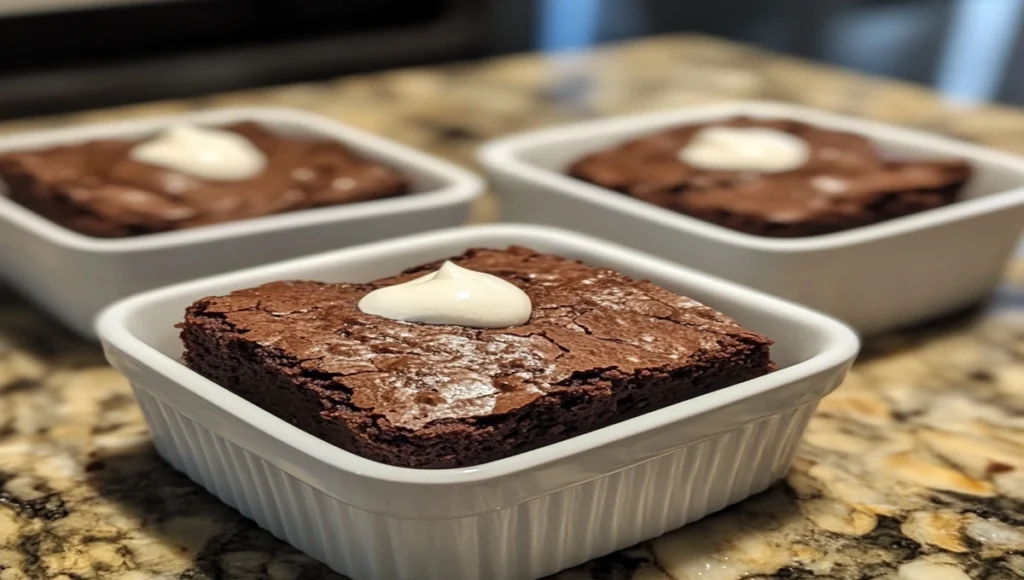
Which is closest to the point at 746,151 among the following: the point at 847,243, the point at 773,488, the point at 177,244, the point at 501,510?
the point at 847,243

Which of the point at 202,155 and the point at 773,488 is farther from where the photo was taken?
the point at 202,155

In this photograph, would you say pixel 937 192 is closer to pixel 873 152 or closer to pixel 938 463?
pixel 873 152

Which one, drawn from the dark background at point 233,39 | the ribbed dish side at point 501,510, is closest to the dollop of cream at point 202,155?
the ribbed dish side at point 501,510

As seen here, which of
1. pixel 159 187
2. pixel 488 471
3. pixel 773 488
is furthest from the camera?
pixel 159 187

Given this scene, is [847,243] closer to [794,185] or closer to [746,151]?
[794,185]

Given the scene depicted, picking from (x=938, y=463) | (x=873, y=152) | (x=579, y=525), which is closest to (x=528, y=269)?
(x=579, y=525)

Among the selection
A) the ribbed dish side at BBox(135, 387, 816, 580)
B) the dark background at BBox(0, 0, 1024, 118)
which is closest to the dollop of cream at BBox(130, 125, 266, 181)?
the ribbed dish side at BBox(135, 387, 816, 580)

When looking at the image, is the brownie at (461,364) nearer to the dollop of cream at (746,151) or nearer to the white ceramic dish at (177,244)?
the white ceramic dish at (177,244)
